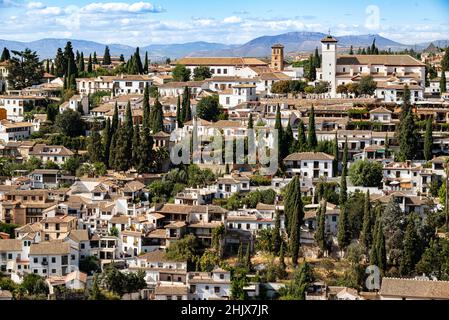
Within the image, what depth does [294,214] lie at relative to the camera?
10086 mm

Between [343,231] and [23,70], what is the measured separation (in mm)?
10804

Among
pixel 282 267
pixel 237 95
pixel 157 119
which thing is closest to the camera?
pixel 282 267

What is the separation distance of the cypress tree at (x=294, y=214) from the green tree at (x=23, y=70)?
9875mm

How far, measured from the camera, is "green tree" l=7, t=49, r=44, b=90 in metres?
18.3

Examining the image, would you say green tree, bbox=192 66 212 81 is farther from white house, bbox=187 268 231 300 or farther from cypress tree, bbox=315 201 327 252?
white house, bbox=187 268 231 300

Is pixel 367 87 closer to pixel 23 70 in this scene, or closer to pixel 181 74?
pixel 181 74

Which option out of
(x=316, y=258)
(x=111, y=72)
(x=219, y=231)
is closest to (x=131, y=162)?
(x=219, y=231)

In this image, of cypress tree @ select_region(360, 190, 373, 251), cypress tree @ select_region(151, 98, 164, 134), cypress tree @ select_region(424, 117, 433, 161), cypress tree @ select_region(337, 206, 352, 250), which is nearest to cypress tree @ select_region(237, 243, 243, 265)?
cypress tree @ select_region(337, 206, 352, 250)

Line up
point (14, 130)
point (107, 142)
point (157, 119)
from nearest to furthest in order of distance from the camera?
point (107, 142) < point (157, 119) < point (14, 130)

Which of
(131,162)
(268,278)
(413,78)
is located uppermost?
(413,78)

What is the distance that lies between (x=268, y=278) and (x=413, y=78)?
882cm

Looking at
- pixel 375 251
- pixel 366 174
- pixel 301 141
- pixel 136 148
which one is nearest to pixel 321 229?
pixel 375 251

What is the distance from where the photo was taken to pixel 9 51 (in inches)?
790
